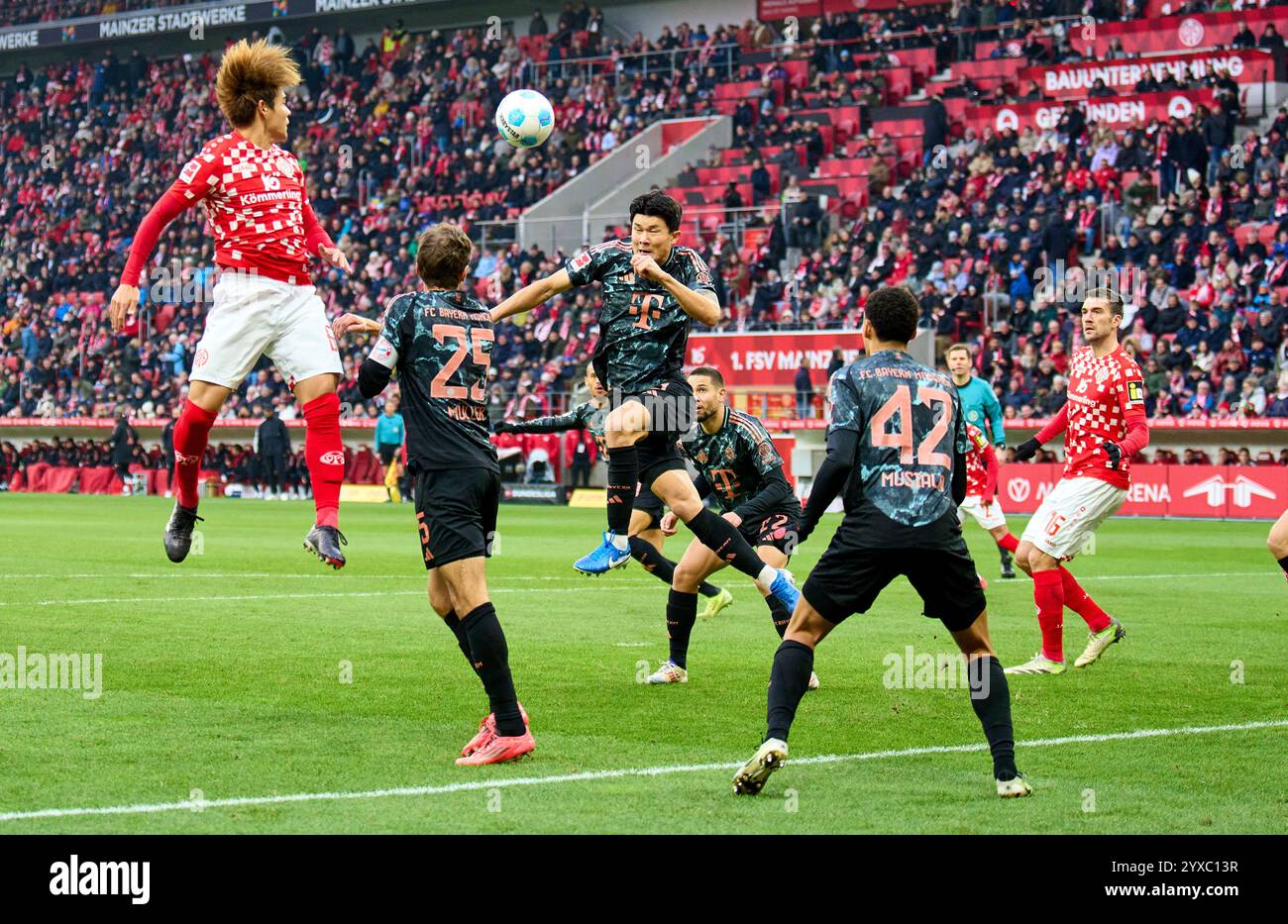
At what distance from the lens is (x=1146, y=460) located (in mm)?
32656

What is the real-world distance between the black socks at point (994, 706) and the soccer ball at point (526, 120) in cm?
591

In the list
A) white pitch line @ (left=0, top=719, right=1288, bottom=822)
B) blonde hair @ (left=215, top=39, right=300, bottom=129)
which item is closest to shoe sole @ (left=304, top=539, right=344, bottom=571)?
white pitch line @ (left=0, top=719, right=1288, bottom=822)

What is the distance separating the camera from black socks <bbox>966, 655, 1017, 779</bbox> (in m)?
7.04

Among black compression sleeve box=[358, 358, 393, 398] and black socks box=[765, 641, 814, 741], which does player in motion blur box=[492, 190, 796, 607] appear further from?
black socks box=[765, 641, 814, 741]

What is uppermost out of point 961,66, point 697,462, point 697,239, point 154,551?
point 961,66

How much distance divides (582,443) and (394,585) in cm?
2100

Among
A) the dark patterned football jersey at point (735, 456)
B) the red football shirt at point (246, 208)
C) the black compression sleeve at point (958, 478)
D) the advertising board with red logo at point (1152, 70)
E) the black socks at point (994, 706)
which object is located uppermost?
the advertising board with red logo at point (1152, 70)

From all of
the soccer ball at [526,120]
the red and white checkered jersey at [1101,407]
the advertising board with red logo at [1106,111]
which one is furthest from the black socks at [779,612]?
the advertising board with red logo at [1106,111]

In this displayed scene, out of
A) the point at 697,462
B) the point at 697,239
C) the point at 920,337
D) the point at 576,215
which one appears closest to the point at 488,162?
the point at 576,215

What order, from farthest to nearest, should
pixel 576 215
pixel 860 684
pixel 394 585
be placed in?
pixel 576 215, pixel 394 585, pixel 860 684

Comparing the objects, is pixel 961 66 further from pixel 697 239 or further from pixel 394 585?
pixel 394 585

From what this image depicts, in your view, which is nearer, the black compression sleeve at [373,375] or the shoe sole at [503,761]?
the shoe sole at [503,761]

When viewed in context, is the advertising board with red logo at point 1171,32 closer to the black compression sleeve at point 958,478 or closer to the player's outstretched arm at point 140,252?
the player's outstretched arm at point 140,252

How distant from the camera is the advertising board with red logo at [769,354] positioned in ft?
117
